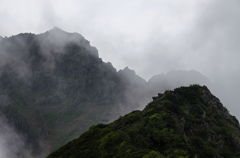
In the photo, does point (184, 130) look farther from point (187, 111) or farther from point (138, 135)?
point (138, 135)

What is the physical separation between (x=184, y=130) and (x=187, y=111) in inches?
423

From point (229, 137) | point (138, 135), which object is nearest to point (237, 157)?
point (229, 137)

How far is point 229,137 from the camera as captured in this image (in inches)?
1954

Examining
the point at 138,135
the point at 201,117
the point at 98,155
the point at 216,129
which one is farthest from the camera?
the point at 201,117

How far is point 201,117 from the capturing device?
55.2 m

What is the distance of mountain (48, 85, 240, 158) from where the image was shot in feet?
123

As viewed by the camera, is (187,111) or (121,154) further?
(187,111)

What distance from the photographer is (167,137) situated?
39125 millimetres

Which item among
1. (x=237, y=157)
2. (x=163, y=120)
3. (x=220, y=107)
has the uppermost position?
(x=220, y=107)

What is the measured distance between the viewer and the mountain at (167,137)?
37531 millimetres

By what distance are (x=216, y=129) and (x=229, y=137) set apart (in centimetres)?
393

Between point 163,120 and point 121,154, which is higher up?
point 163,120

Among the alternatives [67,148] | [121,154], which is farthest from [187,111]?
[67,148]

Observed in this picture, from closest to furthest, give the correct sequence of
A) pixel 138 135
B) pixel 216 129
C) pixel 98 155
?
pixel 98 155, pixel 138 135, pixel 216 129
